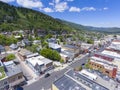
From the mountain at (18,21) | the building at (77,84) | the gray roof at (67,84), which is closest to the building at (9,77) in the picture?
the building at (77,84)

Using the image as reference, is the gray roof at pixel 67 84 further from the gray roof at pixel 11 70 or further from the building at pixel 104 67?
the building at pixel 104 67

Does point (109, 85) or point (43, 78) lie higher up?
point (109, 85)

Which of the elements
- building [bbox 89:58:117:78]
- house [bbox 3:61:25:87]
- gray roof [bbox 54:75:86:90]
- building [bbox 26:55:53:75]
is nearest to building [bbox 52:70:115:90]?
gray roof [bbox 54:75:86:90]

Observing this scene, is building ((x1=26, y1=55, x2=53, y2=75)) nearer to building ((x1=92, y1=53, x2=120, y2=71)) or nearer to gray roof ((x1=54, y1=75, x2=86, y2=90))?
gray roof ((x1=54, y1=75, x2=86, y2=90))

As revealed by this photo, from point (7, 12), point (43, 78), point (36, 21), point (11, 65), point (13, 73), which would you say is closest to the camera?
point (13, 73)

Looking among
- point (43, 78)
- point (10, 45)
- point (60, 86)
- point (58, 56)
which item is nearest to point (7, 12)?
point (10, 45)

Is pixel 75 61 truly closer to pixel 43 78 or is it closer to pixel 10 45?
pixel 43 78
